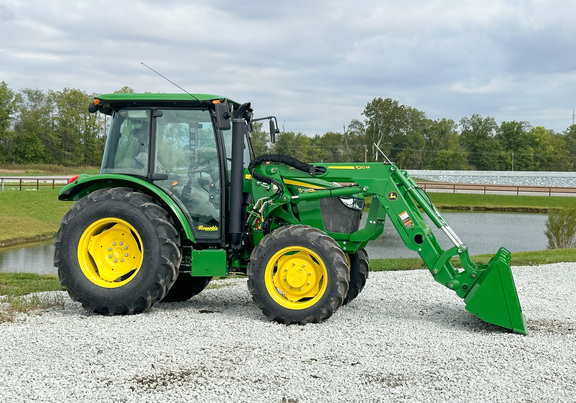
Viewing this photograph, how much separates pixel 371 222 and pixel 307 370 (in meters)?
2.55

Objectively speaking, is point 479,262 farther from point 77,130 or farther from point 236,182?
point 77,130

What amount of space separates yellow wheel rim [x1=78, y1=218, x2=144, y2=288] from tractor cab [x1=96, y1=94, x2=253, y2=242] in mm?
682

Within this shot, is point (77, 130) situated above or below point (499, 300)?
above

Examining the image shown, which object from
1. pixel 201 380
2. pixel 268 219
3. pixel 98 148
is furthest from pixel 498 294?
pixel 98 148

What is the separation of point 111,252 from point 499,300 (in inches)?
173

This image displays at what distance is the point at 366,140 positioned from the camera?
200 feet

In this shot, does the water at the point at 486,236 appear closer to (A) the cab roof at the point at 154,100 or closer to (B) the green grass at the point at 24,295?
(B) the green grass at the point at 24,295

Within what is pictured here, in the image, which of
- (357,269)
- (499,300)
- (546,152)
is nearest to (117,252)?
(357,269)

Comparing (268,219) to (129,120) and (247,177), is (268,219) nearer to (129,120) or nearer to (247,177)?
(247,177)

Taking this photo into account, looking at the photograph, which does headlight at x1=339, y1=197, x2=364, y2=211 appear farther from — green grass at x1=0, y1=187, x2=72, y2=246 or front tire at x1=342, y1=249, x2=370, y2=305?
green grass at x1=0, y1=187, x2=72, y2=246

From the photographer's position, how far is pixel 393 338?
631cm

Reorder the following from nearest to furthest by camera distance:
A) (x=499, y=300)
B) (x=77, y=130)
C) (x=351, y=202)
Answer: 1. (x=499, y=300)
2. (x=351, y=202)
3. (x=77, y=130)

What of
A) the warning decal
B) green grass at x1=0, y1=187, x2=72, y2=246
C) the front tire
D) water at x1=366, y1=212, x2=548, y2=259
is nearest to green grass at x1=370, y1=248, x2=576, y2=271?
water at x1=366, y1=212, x2=548, y2=259

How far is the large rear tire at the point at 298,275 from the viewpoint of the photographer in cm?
676
